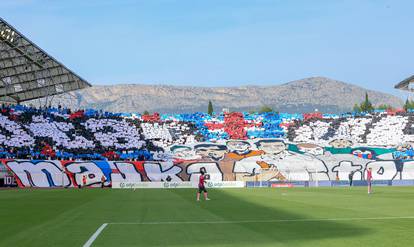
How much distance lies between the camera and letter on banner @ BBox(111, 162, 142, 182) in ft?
246

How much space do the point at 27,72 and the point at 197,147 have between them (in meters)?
27.3

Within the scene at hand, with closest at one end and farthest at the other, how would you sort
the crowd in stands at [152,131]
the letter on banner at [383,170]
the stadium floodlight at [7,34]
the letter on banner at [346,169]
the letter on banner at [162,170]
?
the stadium floodlight at [7,34], the letter on banner at [162,170], the letter on banner at [346,169], the letter on banner at [383,170], the crowd in stands at [152,131]

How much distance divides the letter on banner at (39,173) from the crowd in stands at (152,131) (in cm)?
481

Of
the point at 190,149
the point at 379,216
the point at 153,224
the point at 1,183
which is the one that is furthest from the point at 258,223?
the point at 190,149

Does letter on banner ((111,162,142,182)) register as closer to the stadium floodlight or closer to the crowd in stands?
the crowd in stands

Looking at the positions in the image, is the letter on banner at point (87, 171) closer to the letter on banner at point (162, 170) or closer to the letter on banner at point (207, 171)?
the letter on banner at point (162, 170)

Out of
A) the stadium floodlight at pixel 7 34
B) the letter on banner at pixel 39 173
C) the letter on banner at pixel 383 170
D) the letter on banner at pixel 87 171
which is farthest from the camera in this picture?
the letter on banner at pixel 383 170

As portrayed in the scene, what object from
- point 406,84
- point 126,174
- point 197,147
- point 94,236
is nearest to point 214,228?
point 94,236

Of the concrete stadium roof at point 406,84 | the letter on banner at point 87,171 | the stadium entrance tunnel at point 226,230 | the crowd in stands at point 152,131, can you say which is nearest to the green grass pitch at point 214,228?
the stadium entrance tunnel at point 226,230

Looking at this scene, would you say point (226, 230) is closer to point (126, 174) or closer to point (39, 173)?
point (39, 173)

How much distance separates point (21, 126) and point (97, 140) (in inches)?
435

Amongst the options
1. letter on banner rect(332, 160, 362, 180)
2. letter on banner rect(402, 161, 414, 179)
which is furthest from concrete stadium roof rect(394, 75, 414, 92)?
letter on banner rect(332, 160, 362, 180)

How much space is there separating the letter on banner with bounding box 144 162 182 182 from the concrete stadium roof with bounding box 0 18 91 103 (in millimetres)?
20600

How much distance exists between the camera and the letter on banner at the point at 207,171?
77438 mm
